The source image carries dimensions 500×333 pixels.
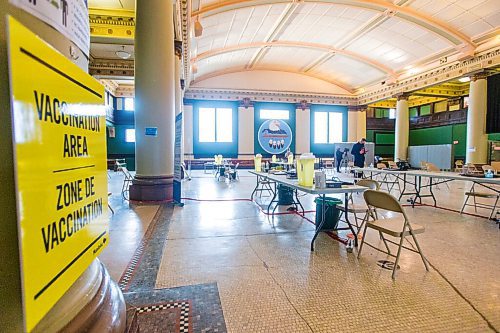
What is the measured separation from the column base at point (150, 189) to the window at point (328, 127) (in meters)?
14.1

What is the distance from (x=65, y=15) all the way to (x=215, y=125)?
51.6 feet

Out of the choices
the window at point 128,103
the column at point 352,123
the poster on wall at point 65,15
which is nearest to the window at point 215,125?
the window at point 128,103

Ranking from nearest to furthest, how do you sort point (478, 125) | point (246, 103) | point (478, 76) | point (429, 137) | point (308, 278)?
point (308, 278) < point (478, 125) < point (478, 76) < point (246, 103) < point (429, 137)

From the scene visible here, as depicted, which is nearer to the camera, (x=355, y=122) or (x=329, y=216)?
(x=329, y=216)

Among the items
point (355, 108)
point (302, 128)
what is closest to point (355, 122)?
point (355, 108)

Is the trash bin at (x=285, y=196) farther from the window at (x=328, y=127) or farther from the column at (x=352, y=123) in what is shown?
the column at (x=352, y=123)

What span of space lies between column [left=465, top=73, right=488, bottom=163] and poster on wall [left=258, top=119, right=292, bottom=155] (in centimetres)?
893

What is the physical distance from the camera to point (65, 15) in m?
0.66

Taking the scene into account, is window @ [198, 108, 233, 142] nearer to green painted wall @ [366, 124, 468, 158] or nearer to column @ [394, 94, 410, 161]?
column @ [394, 94, 410, 161]

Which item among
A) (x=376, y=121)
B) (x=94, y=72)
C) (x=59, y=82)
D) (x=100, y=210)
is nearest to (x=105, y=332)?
(x=100, y=210)

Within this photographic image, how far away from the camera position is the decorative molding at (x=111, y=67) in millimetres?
9875

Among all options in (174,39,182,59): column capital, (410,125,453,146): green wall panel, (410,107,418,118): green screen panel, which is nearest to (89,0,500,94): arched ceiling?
(174,39,182,59): column capital

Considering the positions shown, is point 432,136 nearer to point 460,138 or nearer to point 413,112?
point 460,138

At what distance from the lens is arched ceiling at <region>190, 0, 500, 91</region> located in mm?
9125
